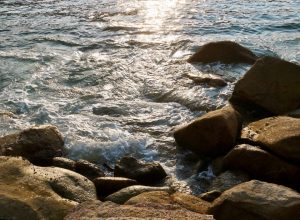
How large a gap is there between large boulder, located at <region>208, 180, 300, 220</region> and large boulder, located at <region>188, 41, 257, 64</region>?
18.8 feet

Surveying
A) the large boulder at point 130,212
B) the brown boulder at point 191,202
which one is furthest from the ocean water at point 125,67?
the large boulder at point 130,212

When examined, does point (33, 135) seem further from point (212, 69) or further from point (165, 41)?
point (165, 41)

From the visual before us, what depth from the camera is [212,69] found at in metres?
9.40

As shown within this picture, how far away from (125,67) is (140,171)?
4554mm

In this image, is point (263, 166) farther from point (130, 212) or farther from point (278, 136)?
point (130, 212)

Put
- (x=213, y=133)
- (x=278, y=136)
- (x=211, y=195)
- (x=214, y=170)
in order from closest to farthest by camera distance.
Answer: (x=211, y=195) < (x=278, y=136) < (x=214, y=170) < (x=213, y=133)

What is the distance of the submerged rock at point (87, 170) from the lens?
5562mm

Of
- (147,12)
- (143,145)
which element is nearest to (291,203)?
(143,145)

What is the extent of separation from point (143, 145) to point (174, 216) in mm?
2826

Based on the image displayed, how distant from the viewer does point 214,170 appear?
572cm

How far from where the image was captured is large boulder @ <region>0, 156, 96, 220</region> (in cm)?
393

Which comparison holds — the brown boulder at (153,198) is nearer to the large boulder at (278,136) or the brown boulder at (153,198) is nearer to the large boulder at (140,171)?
the large boulder at (140,171)

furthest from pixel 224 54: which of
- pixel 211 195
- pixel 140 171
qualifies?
pixel 211 195

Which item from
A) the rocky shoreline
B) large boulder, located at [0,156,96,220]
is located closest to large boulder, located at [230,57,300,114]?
the rocky shoreline
